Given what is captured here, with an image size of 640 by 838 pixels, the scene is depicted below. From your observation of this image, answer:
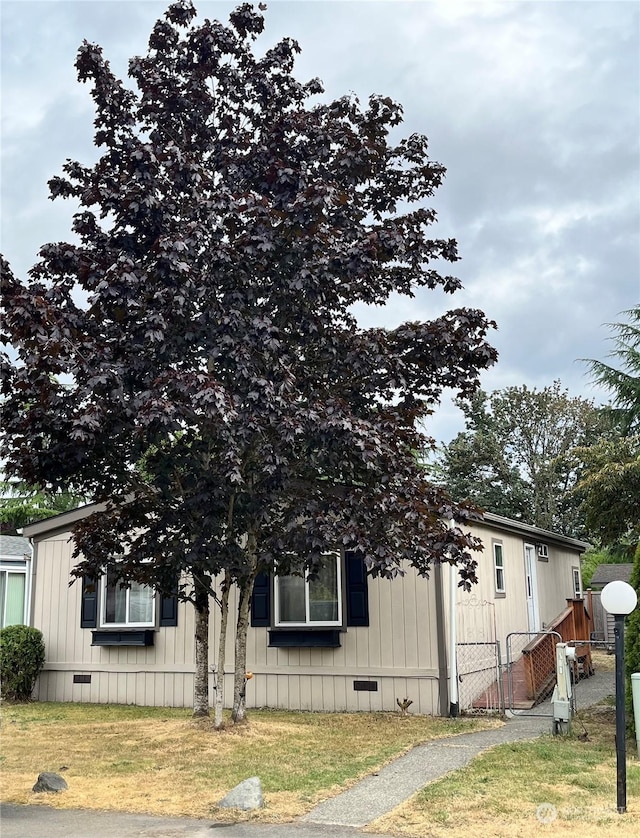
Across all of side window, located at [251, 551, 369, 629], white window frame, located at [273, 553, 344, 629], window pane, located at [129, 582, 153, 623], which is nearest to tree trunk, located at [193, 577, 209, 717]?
white window frame, located at [273, 553, 344, 629]

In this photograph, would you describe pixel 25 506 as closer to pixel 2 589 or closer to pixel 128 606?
pixel 2 589

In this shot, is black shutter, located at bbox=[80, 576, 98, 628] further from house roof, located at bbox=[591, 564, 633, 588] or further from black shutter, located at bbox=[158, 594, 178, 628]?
house roof, located at bbox=[591, 564, 633, 588]


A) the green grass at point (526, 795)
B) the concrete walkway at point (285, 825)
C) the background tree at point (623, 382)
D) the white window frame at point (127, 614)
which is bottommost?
the concrete walkway at point (285, 825)

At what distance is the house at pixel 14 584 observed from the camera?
18.9 m

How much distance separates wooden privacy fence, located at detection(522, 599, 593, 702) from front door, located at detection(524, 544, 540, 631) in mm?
853

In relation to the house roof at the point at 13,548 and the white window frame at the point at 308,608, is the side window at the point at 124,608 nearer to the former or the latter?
the white window frame at the point at 308,608

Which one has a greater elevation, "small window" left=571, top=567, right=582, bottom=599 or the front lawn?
"small window" left=571, top=567, right=582, bottom=599

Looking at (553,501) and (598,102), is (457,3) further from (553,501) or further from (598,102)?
(553,501)

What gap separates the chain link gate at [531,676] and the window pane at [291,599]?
10.4 feet

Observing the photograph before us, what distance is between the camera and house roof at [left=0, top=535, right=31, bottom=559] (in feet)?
62.7

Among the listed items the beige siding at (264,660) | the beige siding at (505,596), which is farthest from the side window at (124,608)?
the beige siding at (505,596)

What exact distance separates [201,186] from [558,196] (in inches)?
328

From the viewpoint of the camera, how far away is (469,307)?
32.6 ft

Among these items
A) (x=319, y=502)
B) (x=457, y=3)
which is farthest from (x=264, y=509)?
(x=457, y=3)
